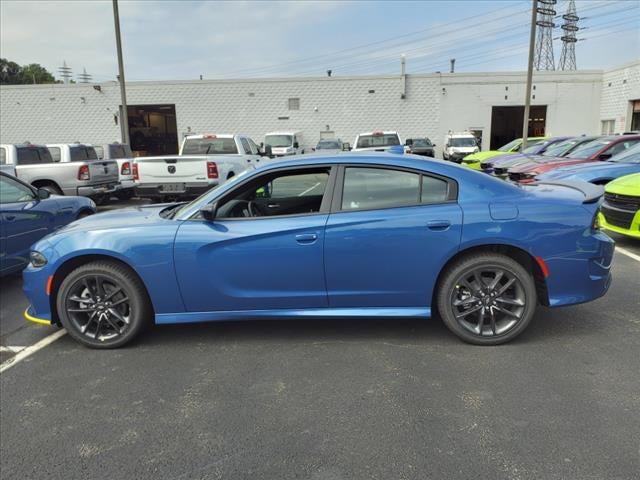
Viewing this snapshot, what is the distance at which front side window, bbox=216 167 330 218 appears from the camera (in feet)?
13.4

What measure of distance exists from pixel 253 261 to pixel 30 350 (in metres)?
2.11

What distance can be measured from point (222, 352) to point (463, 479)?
215cm

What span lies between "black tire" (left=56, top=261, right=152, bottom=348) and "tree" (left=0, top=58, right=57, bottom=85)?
76.6 meters

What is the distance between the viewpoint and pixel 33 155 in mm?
12609

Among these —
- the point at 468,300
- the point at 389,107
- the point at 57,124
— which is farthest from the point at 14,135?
the point at 468,300

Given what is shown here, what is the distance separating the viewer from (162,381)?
11.6 ft

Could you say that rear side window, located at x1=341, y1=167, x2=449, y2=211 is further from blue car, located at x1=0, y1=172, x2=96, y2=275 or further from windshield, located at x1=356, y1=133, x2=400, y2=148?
windshield, located at x1=356, y1=133, x2=400, y2=148

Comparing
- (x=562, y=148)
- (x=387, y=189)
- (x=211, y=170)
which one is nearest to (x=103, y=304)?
(x=387, y=189)

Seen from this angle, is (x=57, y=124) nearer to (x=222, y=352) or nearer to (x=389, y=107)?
(x=389, y=107)

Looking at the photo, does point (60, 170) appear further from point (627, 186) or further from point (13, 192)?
point (627, 186)

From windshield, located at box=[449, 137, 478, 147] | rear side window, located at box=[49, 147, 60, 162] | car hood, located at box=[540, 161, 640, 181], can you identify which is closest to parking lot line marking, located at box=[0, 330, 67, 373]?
car hood, located at box=[540, 161, 640, 181]

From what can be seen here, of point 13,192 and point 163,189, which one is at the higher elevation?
point 13,192

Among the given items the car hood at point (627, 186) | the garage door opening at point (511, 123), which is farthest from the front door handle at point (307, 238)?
the garage door opening at point (511, 123)

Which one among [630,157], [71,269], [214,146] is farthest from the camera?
A: [214,146]
